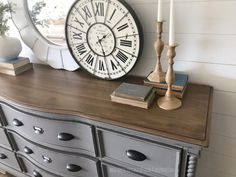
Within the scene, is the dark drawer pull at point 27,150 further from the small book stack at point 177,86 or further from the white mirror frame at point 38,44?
the small book stack at point 177,86

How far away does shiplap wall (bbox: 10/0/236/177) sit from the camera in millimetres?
930

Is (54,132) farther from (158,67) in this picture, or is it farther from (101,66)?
(158,67)

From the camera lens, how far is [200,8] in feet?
3.07

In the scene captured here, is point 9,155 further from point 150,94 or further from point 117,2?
point 117,2

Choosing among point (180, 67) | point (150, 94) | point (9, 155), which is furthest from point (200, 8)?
point (9, 155)

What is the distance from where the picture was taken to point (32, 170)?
1.41 m

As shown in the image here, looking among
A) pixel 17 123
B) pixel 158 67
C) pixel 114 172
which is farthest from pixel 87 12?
Answer: pixel 114 172

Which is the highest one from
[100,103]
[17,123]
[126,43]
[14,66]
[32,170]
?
[126,43]

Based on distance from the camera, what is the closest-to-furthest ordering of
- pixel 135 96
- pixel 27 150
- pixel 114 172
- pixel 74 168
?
1. pixel 135 96
2. pixel 114 172
3. pixel 74 168
4. pixel 27 150

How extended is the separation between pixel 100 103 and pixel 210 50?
60cm

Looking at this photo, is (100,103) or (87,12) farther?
(87,12)

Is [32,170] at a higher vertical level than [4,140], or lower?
lower

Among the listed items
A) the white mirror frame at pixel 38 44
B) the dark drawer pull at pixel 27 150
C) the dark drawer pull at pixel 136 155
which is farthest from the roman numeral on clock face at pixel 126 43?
the dark drawer pull at pixel 27 150

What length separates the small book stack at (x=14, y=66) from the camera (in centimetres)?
134
